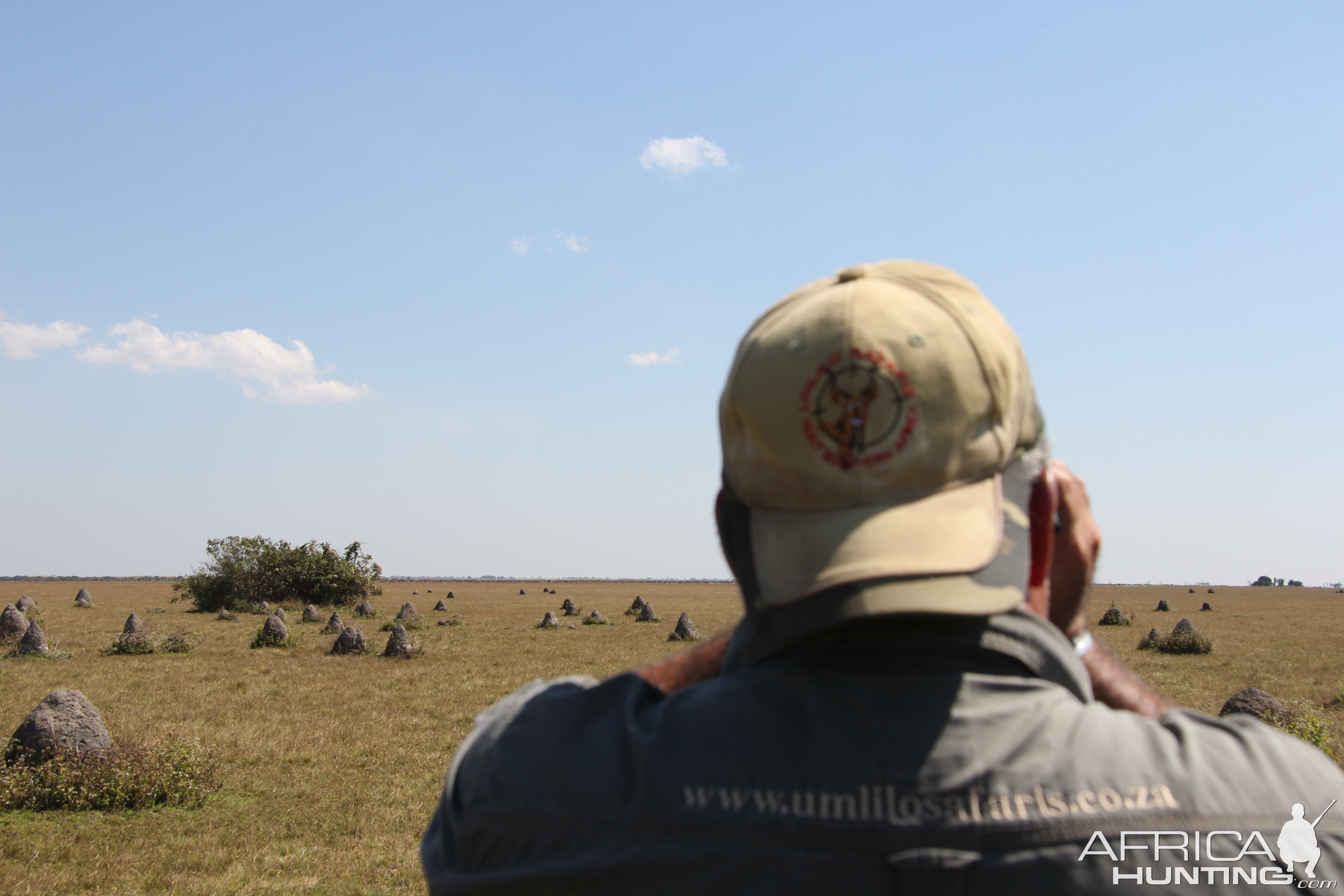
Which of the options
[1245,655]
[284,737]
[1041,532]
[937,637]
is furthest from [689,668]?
[1245,655]

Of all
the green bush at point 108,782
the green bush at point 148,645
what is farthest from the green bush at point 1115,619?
the green bush at point 108,782

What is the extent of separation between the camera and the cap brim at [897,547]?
1.17 meters

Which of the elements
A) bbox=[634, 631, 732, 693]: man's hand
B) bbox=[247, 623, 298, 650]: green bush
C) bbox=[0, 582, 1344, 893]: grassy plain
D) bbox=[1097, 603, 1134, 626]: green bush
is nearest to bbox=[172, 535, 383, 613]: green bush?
bbox=[0, 582, 1344, 893]: grassy plain

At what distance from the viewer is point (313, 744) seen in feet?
35.4

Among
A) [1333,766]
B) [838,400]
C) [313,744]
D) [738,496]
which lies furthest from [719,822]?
[313,744]

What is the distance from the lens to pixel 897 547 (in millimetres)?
1187

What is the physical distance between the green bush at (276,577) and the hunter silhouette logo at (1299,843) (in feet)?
130

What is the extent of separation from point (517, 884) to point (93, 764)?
29.7 ft

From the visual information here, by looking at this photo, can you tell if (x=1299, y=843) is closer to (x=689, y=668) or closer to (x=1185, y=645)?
(x=689, y=668)

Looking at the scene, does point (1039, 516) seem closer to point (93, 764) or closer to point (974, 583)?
point (974, 583)

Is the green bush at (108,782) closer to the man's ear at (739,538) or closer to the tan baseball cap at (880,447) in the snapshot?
the man's ear at (739,538)

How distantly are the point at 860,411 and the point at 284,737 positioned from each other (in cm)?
1172

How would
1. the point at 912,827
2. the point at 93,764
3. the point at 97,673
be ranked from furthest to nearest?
1. the point at 97,673
2. the point at 93,764
3. the point at 912,827

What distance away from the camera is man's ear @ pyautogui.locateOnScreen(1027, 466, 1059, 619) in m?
1.37
